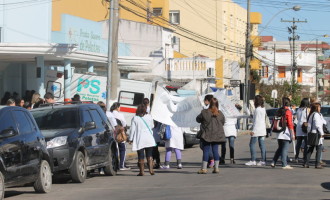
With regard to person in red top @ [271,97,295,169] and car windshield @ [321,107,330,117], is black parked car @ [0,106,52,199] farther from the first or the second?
car windshield @ [321,107,330,117]

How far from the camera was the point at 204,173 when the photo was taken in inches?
669

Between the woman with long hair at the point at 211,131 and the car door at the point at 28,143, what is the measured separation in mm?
4883

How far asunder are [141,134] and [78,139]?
202 centimetres

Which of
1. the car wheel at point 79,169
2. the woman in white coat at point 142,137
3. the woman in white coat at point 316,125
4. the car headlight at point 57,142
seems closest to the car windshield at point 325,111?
the woman in white coat at point 316,125

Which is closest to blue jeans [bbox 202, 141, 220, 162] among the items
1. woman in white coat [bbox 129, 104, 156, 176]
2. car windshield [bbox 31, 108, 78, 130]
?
woman in white coat [bbox 129, 104, 156, 176]

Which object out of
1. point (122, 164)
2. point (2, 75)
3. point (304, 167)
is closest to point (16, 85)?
point (2, 75)

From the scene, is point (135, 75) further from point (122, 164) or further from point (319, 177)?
point (319, 177)

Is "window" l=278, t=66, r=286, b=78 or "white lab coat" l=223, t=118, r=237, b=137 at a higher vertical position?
"window" l=278, t=66, r=286, b=78

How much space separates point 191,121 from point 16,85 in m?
16.3

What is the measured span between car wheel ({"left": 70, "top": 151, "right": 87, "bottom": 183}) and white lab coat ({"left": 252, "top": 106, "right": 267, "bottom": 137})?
5.35 metres

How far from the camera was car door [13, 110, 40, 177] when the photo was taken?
1249 centimetres

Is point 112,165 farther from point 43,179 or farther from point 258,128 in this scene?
point 258,128

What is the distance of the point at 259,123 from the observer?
62.4 ft

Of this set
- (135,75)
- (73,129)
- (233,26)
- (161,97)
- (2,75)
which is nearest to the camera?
(73,129)
